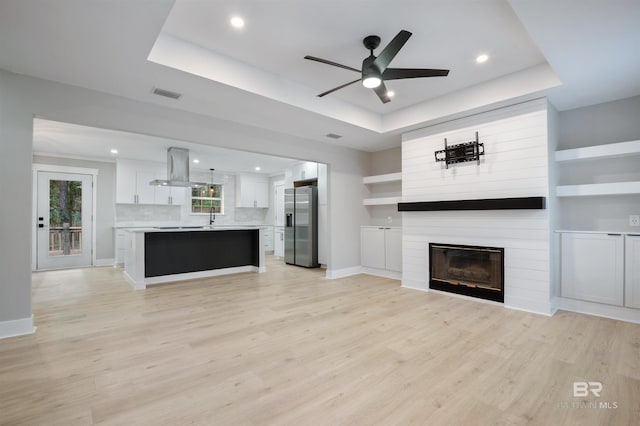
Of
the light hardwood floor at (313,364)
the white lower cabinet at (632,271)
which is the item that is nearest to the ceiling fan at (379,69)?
the light hardwood floor at (313,364)

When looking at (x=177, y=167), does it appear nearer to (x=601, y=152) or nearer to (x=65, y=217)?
(x=65, y=217)

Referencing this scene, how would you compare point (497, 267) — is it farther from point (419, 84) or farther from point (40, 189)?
point (40, 189)

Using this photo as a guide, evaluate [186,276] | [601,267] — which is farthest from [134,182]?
[601,267]

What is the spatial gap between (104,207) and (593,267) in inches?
381

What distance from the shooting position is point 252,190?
983cm

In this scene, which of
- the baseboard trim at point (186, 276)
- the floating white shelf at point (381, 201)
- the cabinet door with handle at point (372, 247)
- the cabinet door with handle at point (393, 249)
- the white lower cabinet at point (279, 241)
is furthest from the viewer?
the white lower cabinet at point (279, 241)

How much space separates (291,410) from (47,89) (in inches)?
155

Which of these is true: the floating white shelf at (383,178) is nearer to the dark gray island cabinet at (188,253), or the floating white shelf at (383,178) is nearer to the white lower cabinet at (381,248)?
the white lower cabinet at (381,248)

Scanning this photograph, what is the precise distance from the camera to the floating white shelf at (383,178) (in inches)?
225

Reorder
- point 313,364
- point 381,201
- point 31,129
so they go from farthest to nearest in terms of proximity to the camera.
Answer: point 381,201, point 31,129, point 313,364

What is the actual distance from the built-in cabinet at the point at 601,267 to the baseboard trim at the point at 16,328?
20.2ft

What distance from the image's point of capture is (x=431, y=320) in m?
3.46

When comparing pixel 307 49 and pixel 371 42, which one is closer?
pixel 371 42

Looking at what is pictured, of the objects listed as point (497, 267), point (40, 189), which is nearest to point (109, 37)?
point (497, 267)
